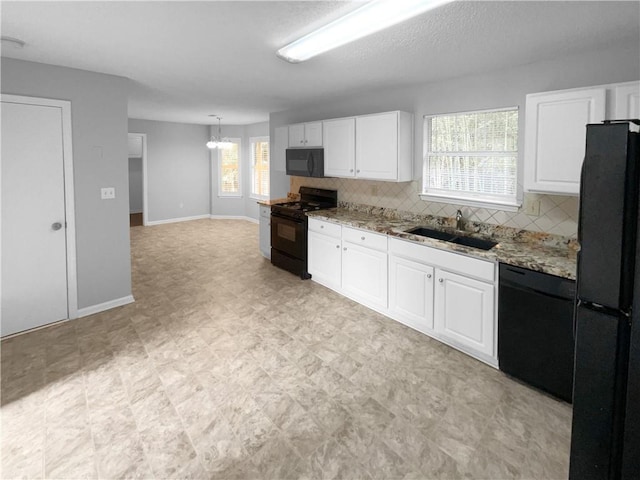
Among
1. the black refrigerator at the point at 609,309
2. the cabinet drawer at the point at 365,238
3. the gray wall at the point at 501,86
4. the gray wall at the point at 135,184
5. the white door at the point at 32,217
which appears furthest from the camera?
the gray wall at the point at 135,184

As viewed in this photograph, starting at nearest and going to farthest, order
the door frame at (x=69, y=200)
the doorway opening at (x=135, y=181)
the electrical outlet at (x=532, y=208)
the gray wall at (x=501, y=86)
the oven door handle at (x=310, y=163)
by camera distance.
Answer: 1. the gray wall at (x=501, y=86)
2. the electrical outlet at (x=532, y=208)
3. the door frame at (x=69, y=200)
4. the oven door handle at (x=310, y=163)
5. the doorway opening at (x=135, y=181)

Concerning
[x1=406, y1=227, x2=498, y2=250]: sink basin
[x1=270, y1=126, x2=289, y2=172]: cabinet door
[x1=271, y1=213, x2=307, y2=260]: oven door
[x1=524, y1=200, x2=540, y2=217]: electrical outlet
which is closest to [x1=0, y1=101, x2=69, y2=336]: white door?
[x1=271, y1=213, x2=307, y2=260]: oven door

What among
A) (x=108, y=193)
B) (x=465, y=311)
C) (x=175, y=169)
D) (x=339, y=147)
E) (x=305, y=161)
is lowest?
(x=465, y=311)

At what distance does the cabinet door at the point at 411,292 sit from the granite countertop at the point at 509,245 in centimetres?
26

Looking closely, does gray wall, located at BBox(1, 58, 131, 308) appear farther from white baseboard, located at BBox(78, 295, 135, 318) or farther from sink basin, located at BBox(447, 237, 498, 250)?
sink basin, located at BBox(447, 237, 498, 250)

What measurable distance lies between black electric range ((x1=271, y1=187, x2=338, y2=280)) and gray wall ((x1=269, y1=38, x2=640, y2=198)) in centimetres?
119

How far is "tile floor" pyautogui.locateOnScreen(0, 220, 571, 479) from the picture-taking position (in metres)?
1.97

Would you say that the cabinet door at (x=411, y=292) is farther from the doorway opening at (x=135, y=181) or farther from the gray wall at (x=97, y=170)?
the doorway opening at (x=135, y=181)

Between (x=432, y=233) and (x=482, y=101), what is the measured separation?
1.30 meters

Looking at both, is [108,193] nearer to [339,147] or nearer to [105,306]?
[105,306]

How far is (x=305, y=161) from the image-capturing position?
202 inches

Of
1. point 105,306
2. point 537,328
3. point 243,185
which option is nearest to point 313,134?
point 105,306

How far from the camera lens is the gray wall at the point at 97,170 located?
3506 mm

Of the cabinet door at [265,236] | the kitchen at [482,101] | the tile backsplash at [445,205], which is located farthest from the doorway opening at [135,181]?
the kitchen at [482,101]
